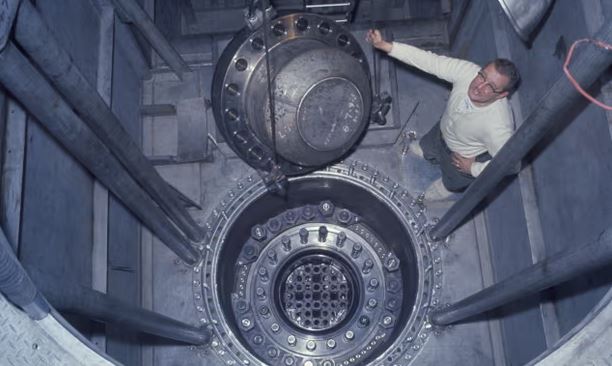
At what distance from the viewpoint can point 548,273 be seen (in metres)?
2.12

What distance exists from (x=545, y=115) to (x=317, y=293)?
223 centimetres

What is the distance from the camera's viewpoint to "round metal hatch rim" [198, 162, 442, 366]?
11.0ft

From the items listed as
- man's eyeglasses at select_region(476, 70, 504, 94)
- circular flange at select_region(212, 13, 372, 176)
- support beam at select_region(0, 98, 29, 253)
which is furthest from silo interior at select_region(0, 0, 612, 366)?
man's eyeglasses at select_region(476, 70, 504, 94)

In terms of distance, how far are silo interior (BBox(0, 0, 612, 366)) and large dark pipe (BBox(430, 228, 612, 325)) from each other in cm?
4

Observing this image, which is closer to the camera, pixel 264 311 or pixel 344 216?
pixel 264 311

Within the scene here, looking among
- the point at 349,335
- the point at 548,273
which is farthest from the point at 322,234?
the point at 548,273

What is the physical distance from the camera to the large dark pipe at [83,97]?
1.66 meters

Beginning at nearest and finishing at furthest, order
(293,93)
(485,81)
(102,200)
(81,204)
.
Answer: (293,93) < (485,81) < (81,204) < (102,200)

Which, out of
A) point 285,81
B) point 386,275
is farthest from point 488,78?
A: point 386,275

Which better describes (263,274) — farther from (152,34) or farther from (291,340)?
(152,34)

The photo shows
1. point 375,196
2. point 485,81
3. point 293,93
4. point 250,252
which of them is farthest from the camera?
point 250,252

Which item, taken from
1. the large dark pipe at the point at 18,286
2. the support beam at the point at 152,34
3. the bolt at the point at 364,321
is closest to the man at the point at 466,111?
the bolt at the point at 364,321

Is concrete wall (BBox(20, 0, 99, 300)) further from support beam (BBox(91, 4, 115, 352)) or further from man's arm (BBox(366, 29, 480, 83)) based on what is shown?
man's arm (BBox(366, 29, 480, 83))

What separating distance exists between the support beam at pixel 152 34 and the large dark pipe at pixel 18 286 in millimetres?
2032
